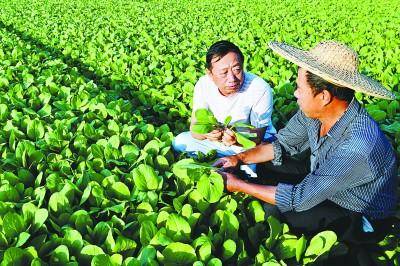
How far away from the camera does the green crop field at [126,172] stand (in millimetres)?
1872

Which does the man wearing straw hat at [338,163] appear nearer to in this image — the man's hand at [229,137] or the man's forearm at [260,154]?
the man's forearm at [260,154]

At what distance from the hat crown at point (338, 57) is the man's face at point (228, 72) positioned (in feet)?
3.38

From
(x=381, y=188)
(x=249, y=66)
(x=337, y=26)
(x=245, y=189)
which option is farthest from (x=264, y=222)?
(x=337, y=26)

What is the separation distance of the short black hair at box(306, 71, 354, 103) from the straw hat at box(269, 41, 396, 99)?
5 centimetres

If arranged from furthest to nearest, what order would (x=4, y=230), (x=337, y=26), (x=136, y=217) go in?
A: (x=337, y=26), (x=136, y=217), (x=4, y=230)

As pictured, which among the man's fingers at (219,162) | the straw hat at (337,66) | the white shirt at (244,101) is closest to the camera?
the straw hat at (337,66)

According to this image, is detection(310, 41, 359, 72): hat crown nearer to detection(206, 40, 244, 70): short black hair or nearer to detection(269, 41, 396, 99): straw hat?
detection(269, 41, 396, 99): straw hat

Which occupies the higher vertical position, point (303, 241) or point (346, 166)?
point (346, 166)

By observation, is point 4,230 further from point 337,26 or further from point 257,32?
point 337,26

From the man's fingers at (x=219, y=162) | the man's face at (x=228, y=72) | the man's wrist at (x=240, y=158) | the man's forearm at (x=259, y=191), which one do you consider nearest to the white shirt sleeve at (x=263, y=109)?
the man's face at (x=228, y=72)

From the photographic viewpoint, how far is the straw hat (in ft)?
7.04

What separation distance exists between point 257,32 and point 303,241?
24.3 feet

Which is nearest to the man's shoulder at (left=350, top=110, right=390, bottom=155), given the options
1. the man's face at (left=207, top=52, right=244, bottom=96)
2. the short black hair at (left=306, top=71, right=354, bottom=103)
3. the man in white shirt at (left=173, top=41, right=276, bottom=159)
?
the short black hair at (left=306, top=71, right=354, bottom=103)

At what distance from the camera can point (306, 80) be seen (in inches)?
90.6
